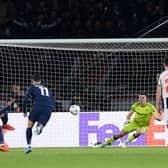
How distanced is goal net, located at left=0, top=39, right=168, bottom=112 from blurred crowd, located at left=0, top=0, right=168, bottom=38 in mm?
2864

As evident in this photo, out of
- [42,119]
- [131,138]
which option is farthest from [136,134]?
[42,119]

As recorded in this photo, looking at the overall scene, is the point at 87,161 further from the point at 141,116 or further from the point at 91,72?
the point at 91,72

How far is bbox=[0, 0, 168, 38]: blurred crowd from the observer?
68.6 ft

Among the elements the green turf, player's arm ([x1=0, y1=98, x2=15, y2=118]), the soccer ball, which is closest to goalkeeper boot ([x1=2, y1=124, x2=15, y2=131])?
player's arm ([x1=0, y1=98, x2=15, y2=118])

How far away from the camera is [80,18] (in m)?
21.3

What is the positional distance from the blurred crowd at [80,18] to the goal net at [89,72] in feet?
9.40

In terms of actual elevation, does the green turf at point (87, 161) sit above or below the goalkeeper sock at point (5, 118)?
below

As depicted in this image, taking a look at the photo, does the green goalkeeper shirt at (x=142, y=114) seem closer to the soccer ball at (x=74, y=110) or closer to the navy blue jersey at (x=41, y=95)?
the soccer ball at (x=74, y=110)

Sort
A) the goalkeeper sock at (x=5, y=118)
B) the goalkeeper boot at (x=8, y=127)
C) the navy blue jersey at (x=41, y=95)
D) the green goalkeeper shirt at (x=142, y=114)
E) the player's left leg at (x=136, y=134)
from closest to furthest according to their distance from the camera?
the navy blue jersey at (x=41, y=95)
the player's left leg at (x=136, y=134)
the green goalkeeper shirt at (x=142, y=114)
the goalkeeper sock at (x=5, y=118)
the goalkeeper boot at (x=8, y=127)

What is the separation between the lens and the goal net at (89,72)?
17188mm

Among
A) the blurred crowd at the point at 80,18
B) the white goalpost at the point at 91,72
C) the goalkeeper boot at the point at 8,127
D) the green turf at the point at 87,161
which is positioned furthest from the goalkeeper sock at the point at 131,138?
the blurred crowd at the point at 80,18

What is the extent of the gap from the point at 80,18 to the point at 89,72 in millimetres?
3913

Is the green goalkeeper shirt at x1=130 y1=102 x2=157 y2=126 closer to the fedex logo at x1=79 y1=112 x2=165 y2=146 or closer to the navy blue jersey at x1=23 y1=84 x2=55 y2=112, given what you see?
the fedex logo at x1=79 y1=112 x2=165 y2=146

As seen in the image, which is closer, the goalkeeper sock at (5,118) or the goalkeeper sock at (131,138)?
the goalkeeper sock at (131,138)
